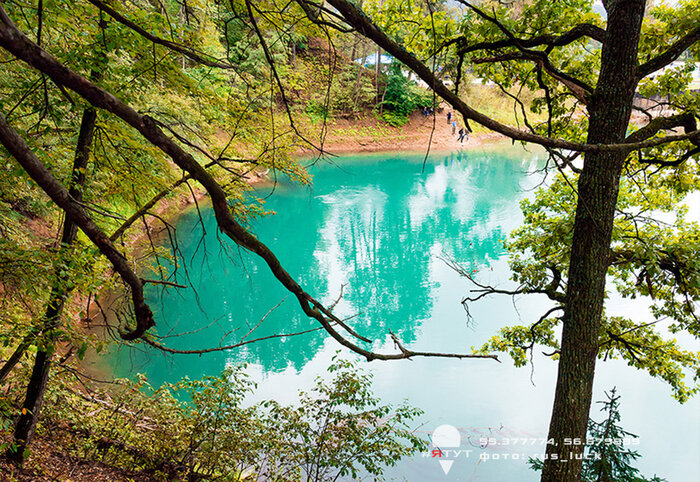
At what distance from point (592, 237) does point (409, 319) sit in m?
7.10

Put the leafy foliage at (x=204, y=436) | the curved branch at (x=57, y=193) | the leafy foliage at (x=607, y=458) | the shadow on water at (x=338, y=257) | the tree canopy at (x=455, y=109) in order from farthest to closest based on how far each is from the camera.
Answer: the shadow on water at (x=338, y=257), the leafy foliage at (x=607, y=458), the leafy foliage at (x=204, y=436), the tree canopy at (x=455, y=109), the curved branch at (x=57, y=193)

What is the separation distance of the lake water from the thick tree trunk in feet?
2.88

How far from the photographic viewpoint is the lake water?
7086mm

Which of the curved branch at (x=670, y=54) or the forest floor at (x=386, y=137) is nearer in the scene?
the curved branch at (x=670, y=54)

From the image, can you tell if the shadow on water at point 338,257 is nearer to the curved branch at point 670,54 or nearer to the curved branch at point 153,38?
the curved branch at point 670,54

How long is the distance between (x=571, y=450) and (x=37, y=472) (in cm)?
425

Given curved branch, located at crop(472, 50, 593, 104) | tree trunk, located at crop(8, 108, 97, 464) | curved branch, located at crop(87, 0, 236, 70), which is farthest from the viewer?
tree trunk, located at crop(8, 108, 97, 464)

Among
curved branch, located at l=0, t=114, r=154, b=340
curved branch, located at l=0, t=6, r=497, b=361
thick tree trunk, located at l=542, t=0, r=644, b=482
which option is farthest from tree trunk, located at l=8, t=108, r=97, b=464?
thick tree trunk, located at l=542, t=0, r=644, b=482

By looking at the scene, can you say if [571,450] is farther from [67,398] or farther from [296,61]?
[296,61]

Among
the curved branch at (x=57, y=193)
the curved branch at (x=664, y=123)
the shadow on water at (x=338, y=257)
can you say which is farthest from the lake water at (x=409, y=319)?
the curved branch at (x=664, y=123)

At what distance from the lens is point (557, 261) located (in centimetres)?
499

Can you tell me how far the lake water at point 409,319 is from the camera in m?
7.09

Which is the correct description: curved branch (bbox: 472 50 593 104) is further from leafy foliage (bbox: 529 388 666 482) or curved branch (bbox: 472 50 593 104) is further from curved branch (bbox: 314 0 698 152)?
leafy foliage (bbox: 529 388 666 482)

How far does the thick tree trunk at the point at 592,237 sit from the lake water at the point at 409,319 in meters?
0.88
